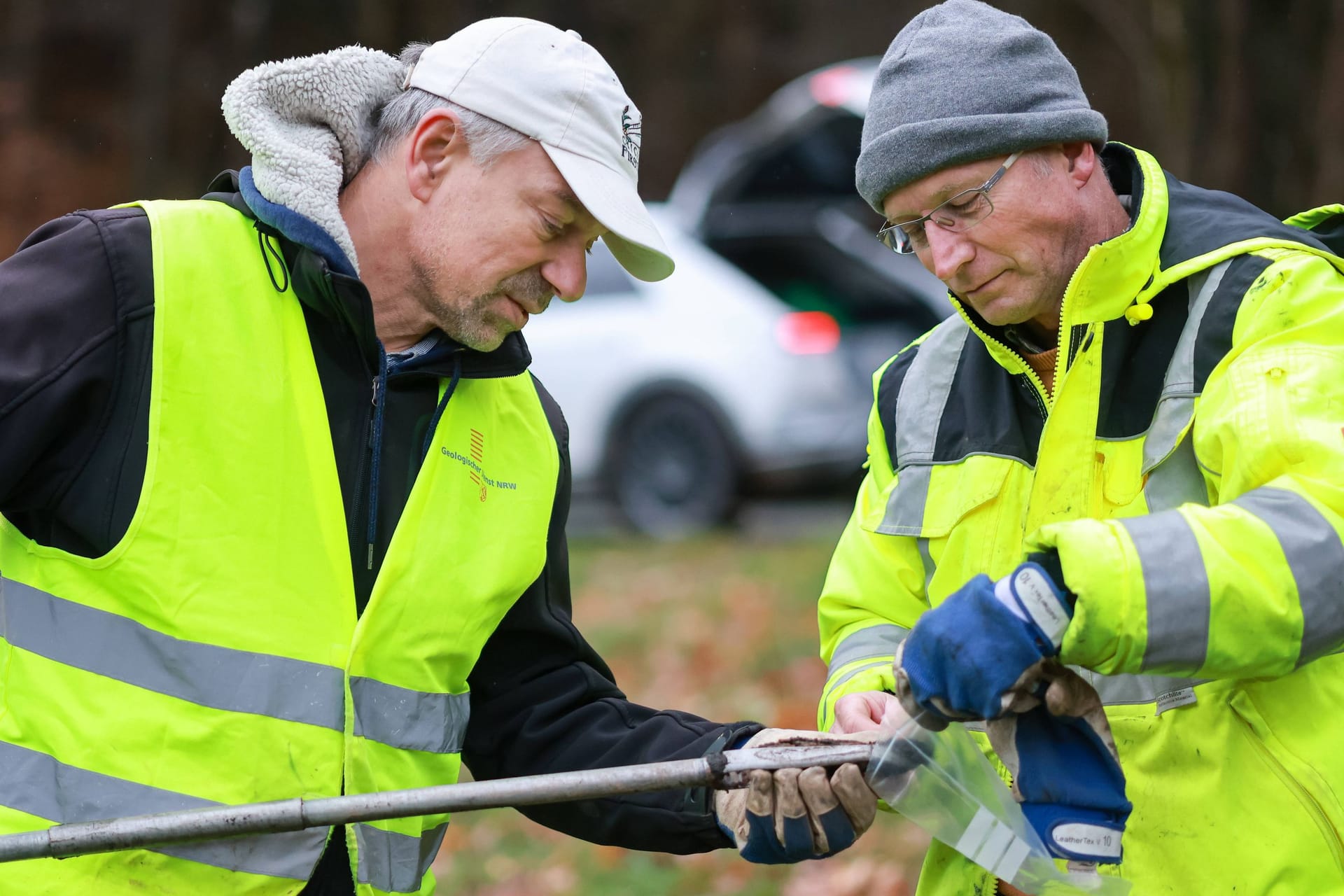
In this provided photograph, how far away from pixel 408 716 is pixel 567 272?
0.88m

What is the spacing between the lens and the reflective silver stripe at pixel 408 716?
106 inches

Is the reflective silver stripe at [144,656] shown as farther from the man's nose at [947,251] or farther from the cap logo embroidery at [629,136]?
the man's nose at [947,251]

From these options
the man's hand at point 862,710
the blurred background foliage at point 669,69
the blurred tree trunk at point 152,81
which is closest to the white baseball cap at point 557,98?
the man's hand at point 862,710

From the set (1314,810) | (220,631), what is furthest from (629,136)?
(1314,810)

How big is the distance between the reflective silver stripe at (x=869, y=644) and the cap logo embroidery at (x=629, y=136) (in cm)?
97

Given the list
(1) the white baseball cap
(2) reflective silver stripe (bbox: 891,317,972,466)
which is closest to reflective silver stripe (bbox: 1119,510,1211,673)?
(2) reflective silver stripe (bbox: 891,317,972,466)

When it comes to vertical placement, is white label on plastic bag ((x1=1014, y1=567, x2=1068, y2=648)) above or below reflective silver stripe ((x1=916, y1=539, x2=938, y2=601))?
above

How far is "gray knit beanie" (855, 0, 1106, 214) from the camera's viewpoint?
2.75 metres

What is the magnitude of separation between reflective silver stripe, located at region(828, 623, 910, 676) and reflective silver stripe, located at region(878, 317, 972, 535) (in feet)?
0.61

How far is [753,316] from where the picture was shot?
31.0ft

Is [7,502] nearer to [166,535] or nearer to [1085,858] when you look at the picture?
[166,535]

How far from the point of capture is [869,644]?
2916mm

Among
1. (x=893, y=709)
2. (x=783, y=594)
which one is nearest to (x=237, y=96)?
(x=893, y=709)

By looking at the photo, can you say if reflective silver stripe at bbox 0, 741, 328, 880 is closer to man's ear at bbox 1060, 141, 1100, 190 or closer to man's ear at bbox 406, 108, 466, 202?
man's ear at bbox 406, 108, 466, 202
